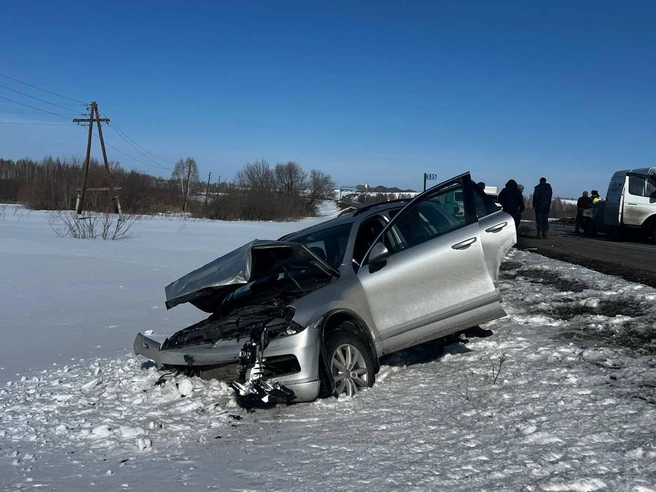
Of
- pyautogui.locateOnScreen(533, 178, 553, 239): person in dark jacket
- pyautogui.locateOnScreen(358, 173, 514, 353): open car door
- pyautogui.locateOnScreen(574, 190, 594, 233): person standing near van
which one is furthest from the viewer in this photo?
pyautogui.locateOnScreen(574, 190, 594, 233): person standing near van

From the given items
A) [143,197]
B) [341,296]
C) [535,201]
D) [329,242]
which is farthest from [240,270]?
[143,197]

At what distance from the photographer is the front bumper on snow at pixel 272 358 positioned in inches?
183

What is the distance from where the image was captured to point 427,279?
5648 millimetres

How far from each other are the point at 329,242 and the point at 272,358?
5.92 ft

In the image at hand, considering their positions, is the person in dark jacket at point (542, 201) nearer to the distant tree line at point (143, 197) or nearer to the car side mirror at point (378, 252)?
the car side mirror at point (378, 252)

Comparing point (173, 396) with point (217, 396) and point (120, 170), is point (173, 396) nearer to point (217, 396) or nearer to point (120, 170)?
point (217, 396)

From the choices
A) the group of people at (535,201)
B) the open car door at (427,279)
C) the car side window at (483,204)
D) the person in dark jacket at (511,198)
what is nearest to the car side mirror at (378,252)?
the open car door at (427,279)

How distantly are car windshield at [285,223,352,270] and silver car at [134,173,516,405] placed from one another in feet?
0.05

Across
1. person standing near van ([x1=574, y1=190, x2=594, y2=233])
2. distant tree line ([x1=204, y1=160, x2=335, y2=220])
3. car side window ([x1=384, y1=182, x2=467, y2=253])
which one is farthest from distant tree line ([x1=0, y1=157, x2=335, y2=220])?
car side window ([x1=384, y1=182, x2=467, y2=253])

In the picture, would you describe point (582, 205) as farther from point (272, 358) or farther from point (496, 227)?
point (272, 358)

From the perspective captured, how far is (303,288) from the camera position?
18.3 feet

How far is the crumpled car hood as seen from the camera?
5375 millimetres

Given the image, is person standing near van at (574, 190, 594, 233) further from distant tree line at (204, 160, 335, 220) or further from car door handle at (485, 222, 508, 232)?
distant tree line at (204, 160, 335, 220)

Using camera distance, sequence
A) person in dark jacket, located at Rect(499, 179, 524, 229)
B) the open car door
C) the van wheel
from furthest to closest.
Answer: the van wheel < person in dark jacket, located at Rect(499, 179, 524, 229) < the open car door
